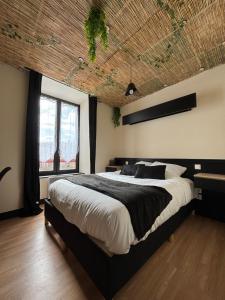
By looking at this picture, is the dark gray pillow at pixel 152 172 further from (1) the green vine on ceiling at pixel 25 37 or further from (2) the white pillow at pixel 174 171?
(1) the green vine on ceiling at pixel 25 37

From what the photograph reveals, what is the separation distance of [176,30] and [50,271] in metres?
3.19

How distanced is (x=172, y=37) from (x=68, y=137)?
10.4ft

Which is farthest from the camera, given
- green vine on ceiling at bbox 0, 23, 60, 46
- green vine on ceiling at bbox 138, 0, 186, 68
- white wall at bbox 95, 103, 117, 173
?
white wall at bbox 95, 103, 117, 173

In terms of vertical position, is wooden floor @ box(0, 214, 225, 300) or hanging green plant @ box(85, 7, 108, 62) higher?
hanging green plant @ box(85, 7, 108, 62)

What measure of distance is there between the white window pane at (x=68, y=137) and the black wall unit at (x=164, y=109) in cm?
155

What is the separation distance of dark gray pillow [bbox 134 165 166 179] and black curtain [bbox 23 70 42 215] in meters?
2.02

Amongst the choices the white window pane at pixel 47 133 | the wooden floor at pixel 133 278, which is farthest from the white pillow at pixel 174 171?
the white window pane at pixel 47 133

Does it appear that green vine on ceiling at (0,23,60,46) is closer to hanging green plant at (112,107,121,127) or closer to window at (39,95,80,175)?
window at (39,95,80,175)

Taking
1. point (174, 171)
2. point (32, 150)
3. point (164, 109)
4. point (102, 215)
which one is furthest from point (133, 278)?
point (164, 109)

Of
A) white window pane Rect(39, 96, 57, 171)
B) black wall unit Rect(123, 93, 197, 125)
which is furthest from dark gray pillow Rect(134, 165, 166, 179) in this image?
white window pane Rect(39, 96, 57, 171)

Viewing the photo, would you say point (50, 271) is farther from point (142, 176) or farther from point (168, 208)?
point (142, 176)

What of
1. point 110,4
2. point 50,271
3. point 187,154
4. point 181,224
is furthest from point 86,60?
A: point 181,224

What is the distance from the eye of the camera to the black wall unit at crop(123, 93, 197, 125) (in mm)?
2906

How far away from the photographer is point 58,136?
12.8 feet
